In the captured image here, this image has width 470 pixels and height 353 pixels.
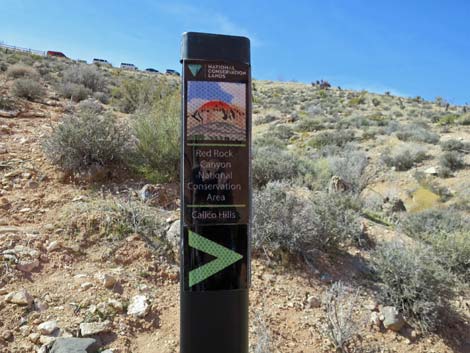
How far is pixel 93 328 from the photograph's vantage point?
2.62 meters

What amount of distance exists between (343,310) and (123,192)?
9.52 feet

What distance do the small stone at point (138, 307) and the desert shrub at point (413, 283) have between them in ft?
7.22

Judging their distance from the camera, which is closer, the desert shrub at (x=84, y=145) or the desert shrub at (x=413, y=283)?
the desert shrub at (x=413, y=283)

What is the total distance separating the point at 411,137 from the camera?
14.2 m

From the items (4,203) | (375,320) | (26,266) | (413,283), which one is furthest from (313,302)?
(4,203)

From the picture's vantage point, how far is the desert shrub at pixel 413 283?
328 centimetres

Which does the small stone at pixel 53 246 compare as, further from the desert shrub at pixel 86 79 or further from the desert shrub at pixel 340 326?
the desert shrub at pixel 86 79

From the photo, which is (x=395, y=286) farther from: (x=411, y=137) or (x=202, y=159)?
(x=411, y=137)

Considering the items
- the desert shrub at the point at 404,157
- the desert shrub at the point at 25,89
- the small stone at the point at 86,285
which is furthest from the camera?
the desert shrub at the point at 404,157

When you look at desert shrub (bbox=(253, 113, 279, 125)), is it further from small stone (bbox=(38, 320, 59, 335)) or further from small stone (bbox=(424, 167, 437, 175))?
small stone (bbox=(38, 320, 59, 335))

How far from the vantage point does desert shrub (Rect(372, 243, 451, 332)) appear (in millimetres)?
3275

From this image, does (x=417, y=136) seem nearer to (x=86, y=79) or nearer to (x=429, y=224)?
(x=429, y=224)

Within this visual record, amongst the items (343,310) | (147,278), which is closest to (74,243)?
(147,278)

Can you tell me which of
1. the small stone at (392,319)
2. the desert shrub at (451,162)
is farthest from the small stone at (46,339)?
the desert shrub at (451,162)
